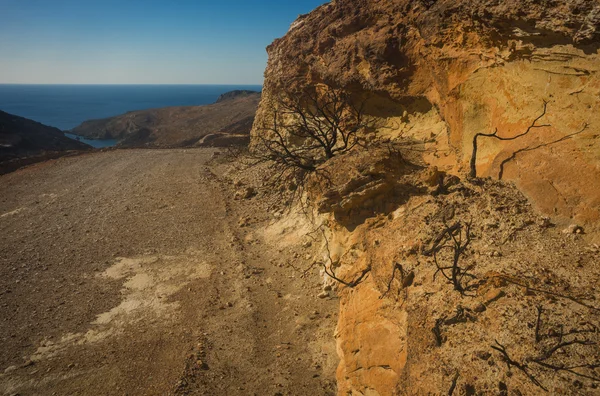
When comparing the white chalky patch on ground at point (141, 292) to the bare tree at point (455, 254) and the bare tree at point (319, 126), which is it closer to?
the bare tree at point (319, 126)

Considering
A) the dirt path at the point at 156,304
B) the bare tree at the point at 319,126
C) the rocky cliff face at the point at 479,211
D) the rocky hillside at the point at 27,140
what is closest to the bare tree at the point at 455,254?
the rocky cliff face at the point at 479,211

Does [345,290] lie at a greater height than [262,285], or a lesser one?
greater

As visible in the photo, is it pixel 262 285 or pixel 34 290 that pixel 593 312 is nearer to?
pixel 262 285

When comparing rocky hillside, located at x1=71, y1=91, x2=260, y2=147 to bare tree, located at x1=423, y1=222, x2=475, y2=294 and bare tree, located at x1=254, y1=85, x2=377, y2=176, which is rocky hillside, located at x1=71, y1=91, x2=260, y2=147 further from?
bare tree, located at x1=423, y1=222, x2=475, y2=294

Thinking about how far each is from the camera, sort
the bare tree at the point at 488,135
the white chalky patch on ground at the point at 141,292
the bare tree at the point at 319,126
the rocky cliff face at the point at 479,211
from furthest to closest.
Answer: the bare tree at the point at 319,126 < the white chalky patch on ground at the point at 141,292 < the bare tree at the point at 488,135 < the rocky cliff face at the point at 479,211

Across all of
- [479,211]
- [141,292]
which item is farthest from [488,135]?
[141,292]

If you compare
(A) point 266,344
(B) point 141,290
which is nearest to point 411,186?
(A) point 266,344
